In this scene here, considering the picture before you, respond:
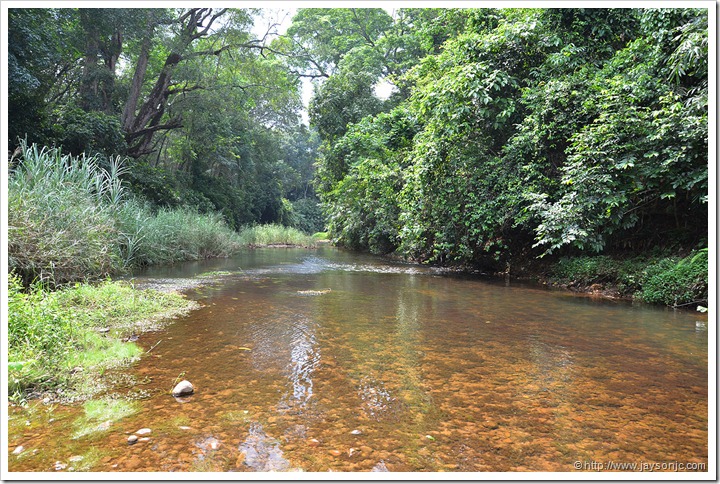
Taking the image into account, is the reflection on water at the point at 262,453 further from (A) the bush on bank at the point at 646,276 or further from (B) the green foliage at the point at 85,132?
(B) the green foliage at the point at 85,132

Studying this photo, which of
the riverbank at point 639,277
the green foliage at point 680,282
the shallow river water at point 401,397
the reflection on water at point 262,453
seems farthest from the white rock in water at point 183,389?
the green foliage at point 680,282

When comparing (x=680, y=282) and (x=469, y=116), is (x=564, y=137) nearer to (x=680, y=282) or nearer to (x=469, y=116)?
(x=469, y=116)

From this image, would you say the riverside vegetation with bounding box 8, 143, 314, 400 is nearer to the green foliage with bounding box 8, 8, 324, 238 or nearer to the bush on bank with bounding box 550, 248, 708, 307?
the green foliage with bounding box 8, 8, 324, 238

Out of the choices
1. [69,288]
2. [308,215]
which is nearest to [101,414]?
[69,288]

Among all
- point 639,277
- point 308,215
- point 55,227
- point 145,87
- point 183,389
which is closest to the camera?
point 183,389

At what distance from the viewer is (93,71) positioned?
14.4 meters

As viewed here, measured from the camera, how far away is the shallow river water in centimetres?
176

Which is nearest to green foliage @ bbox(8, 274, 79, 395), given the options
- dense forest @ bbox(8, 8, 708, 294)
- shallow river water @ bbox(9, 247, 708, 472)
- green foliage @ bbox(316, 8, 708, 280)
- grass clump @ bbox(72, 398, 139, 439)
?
shallow river water @ bbox(9, 247, 708, 472)

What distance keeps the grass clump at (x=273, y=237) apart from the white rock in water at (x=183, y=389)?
60.7 feet

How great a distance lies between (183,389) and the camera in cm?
235

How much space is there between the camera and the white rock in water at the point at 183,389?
7.66ft

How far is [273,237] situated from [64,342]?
781 inches

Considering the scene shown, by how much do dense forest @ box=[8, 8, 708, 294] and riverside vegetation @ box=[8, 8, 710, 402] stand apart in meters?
0.04

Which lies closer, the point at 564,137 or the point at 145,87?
the point at 564,137
